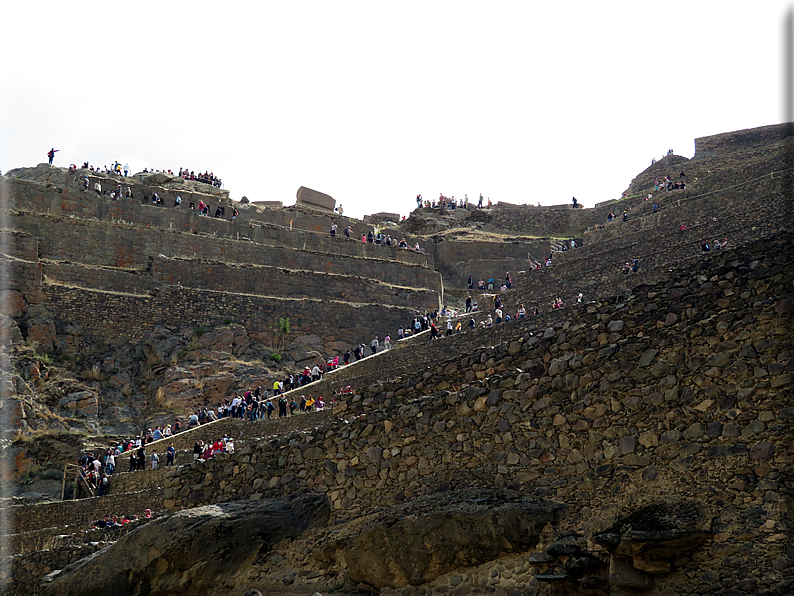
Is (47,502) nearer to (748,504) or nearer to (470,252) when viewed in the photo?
(748,504)

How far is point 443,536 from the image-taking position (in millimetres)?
8680

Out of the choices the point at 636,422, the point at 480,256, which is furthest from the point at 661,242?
the point at 636,422

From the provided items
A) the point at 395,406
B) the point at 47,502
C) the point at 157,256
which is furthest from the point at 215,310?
the point at 395,406

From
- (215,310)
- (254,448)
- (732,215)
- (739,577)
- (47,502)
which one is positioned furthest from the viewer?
(215,310)

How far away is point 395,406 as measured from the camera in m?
10.8

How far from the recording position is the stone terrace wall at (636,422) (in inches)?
262

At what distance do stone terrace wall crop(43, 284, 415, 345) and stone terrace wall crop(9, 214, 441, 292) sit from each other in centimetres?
257

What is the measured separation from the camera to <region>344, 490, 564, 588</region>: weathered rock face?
26.6 feet

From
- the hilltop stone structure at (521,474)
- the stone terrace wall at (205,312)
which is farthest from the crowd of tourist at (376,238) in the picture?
the hilltop stone structure at (521,474)

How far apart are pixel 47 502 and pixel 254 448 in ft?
33.6

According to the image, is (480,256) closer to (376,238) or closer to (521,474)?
Result: (376,238)

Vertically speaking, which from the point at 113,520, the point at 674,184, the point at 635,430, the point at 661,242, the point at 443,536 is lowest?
the point at 113,520

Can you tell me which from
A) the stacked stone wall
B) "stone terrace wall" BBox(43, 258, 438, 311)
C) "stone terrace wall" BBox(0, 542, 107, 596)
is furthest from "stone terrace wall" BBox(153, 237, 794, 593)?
the stacked stone wall

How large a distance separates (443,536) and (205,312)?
22.3 m
